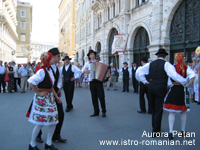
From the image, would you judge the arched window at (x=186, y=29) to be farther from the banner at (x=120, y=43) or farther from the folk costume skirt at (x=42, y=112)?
the folk costume skirt at (x=42, y=112)

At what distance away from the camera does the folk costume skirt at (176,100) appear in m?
4.40

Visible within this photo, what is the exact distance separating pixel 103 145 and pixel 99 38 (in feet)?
71.9

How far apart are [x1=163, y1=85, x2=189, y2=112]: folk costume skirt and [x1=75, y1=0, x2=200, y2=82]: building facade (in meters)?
6.50

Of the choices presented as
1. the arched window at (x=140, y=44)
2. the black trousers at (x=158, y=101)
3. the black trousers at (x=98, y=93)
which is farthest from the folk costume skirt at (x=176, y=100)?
the arched window at (x=140, y=44)

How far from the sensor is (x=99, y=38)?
25.0 meters

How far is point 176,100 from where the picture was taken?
175 inches

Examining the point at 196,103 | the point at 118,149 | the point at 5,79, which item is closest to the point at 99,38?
the point at 5,79

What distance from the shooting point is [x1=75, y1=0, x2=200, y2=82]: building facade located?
10992 mm

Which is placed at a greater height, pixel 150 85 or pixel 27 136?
pixel 150 85

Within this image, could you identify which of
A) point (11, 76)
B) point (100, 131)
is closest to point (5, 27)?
point (11, 76)

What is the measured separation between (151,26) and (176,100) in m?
10.4

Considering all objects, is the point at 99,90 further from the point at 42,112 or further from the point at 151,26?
the point at 151,26

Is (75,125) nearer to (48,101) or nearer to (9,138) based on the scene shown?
(9,138)

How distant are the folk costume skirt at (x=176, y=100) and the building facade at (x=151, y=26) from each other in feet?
21.3
